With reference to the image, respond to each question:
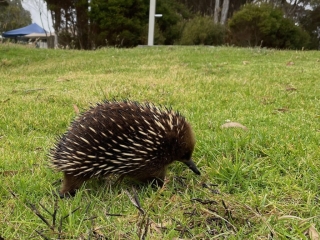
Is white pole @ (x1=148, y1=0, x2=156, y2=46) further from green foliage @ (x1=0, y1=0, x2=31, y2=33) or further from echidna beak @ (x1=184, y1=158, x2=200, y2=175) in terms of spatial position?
green foliage @ (x1=0, y1=0, x2=31, y2=33)

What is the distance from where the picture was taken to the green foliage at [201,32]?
1795 cm

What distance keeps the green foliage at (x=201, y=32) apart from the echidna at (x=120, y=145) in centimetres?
1593

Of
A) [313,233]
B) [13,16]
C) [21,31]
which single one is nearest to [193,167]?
[313,233]

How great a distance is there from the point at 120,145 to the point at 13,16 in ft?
141

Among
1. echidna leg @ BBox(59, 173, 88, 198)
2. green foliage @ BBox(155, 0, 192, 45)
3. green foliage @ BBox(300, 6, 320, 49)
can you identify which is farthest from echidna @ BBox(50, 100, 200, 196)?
green foliage @ BBox(300, 6, 320, 49)

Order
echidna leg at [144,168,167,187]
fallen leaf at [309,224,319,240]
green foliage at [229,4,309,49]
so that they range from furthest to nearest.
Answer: green foliage at [229,4,309,49] → echidna leg at [144,168,167,187] → fallen leaf at [309,224,319,240]

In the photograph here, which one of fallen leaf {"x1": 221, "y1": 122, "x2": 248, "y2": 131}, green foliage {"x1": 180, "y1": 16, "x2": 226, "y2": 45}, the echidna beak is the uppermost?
green foliage {"x1": 180, "y1": 16, "x2": 226, "y2": 45}

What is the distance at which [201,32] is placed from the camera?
18.0 m

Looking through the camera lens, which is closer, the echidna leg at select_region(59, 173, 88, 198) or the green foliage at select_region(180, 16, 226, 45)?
the echidna leg at select_region(59, 173, 88, 198)

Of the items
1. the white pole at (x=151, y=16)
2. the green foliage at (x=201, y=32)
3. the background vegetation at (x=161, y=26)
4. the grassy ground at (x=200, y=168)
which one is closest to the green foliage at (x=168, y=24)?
the background vegetation at (x=161, y=26)

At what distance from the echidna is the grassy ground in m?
0.12

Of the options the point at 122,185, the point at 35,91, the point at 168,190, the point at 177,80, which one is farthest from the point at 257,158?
the point at 35,91

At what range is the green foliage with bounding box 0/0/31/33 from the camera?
3616 cm

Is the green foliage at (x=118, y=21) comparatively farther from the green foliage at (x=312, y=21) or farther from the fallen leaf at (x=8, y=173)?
the green foliage at (x=312, y=21)
